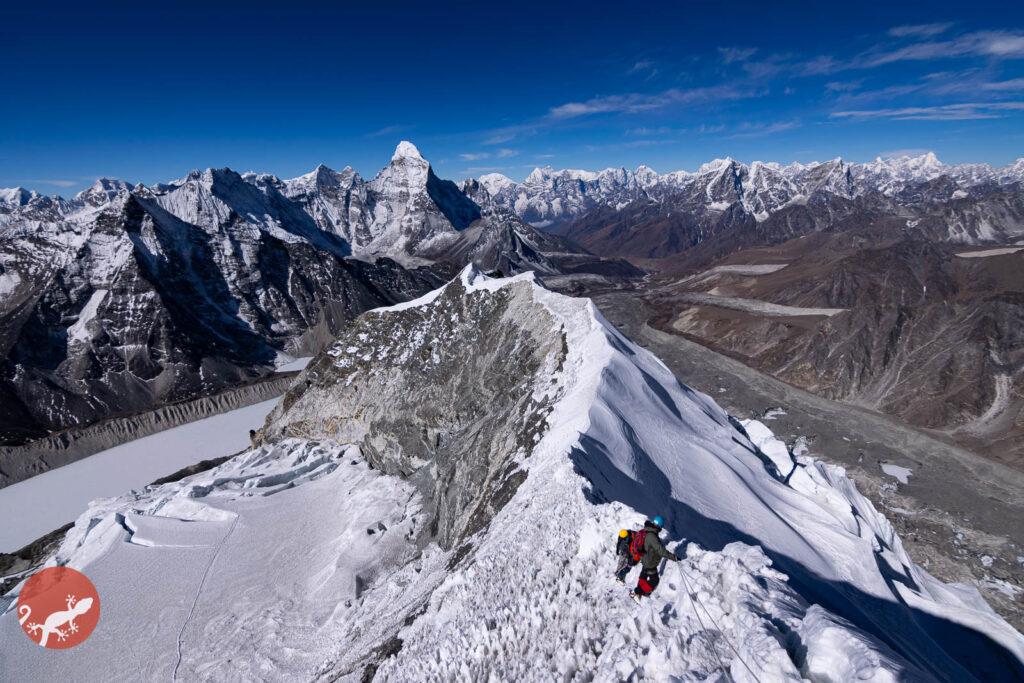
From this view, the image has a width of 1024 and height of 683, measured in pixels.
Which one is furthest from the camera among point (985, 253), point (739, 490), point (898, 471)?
point (985, 253)

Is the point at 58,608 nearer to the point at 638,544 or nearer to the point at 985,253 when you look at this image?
the point at 638,544

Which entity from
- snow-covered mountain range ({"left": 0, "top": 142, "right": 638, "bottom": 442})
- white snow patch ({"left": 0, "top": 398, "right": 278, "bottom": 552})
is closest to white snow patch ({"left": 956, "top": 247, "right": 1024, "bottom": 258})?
snow-covered mountain range ({"left": 0, "top": 142, "right": 638, "bottom": 442})

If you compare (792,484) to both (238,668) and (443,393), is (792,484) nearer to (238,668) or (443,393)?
(443,393)

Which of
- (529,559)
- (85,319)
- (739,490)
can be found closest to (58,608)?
(529,559)

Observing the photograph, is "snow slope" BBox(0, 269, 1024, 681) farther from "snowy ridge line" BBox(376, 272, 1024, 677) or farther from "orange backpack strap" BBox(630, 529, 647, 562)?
"orange backpack strap" BBox(630, 529, 647, 562)

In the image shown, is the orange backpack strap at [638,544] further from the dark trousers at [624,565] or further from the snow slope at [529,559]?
the snow slope at [529,559]
